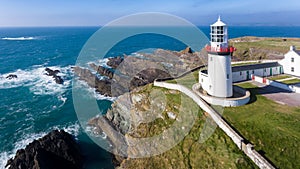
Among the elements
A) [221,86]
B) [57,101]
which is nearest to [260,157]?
[221,86]

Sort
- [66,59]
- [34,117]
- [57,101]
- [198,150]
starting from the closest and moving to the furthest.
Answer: [198,150], [34,117], [57,101], [66,59]

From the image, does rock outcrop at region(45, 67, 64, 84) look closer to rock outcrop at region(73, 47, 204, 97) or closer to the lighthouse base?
rock outcrop at region(73, 47, 204, 97)

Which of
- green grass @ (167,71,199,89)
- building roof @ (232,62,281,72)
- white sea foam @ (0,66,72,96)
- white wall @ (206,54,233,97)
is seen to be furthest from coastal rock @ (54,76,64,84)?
white wall @ (206,54,233,97)

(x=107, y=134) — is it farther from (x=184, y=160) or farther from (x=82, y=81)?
(x=82, y=81)

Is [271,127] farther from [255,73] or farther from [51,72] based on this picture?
[51,72]

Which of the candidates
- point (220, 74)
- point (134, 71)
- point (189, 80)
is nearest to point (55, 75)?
point (134, 71)

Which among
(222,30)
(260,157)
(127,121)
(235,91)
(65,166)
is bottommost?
(65,166)

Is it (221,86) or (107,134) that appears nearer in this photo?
(221,86)
